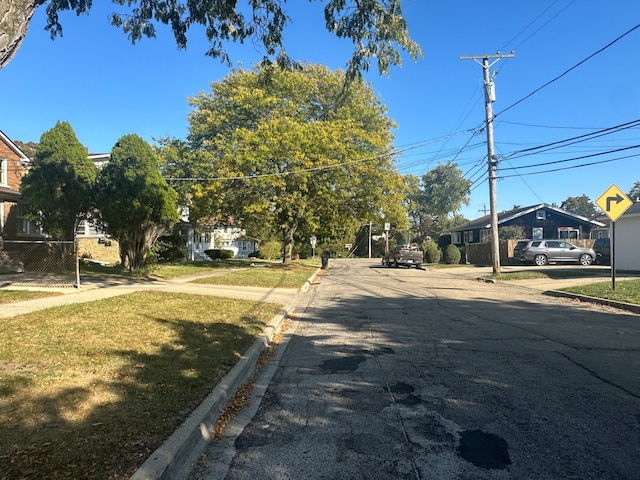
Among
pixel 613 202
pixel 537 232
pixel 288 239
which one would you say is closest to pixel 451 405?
pixel 613 202

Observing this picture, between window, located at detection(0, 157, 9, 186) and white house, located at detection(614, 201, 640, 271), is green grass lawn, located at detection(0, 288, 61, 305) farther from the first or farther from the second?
white house, located at detection(614, 201, 640, 271)

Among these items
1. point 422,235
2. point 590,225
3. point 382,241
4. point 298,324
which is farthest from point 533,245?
point 382,241

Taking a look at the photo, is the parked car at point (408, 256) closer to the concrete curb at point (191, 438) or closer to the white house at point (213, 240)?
the white house at point (213, 240)

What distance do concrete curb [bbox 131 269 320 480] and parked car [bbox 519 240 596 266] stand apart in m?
27.8

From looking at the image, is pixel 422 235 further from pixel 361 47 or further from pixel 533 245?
pixel 361 47

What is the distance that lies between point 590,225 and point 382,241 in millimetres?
34756

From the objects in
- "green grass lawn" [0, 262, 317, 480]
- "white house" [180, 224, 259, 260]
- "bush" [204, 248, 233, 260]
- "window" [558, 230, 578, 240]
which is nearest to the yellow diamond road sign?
"green grass lawn" [0, 262, 317, 480]

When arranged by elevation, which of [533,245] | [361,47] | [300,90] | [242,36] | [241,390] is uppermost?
[300,90]

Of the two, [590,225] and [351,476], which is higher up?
[590,225]

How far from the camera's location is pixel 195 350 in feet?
22.4

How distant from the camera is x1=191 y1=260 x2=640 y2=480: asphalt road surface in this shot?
11.6 feet

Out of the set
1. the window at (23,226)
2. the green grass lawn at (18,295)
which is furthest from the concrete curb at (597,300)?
the window at (23,226)

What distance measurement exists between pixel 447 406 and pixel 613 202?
12083 mm

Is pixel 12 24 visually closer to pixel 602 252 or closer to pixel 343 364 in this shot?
pixel 343 364
